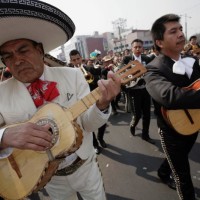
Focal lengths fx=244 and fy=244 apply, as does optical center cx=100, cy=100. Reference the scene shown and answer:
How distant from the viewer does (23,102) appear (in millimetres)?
1821

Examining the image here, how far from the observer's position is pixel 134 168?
3.86 metres

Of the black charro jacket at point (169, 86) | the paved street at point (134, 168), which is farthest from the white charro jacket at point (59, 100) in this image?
the paved street at point (134, 168)

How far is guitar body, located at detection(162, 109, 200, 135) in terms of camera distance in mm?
2240

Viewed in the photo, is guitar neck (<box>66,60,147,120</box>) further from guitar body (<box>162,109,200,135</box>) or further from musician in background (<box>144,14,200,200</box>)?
guitar body (<box>162,109,200,135</box>)

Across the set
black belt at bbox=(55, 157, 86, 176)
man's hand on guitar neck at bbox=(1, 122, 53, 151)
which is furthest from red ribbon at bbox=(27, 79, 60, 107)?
black belt at bbox=(55, 157, 86, 176)

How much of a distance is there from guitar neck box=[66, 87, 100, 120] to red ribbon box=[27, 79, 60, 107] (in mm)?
233

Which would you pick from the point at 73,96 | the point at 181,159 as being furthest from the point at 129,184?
the point at 73,96

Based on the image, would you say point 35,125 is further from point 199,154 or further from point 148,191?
point 199,154

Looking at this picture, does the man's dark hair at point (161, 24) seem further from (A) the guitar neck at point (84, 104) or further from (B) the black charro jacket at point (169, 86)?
(A) the guitar neck at point (84, 104)

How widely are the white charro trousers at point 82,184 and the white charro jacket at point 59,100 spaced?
139 mm

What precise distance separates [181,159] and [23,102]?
1.57 metres

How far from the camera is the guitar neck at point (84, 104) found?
1639mm

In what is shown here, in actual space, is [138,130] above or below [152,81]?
below

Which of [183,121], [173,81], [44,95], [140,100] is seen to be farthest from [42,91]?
[140,100]
